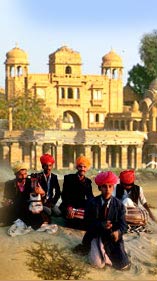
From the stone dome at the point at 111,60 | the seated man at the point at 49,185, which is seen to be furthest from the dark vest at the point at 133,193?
the stone dome at the point at 111,60

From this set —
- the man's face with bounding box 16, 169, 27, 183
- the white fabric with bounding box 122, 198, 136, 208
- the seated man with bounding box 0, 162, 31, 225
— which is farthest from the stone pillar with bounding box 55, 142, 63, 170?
the white fabric with bounding box 122, 198, 136, 208

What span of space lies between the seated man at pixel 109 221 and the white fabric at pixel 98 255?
57 mm

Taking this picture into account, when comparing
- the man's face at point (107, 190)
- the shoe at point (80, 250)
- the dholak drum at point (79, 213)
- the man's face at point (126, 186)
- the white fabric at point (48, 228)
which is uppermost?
the man's face at point (107, 190)

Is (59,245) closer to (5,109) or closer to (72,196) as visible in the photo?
(72,196)

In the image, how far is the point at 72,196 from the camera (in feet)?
36.0

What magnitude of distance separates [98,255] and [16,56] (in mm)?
50461

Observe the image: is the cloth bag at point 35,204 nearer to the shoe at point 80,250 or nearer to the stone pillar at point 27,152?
the shoe at point 80,250

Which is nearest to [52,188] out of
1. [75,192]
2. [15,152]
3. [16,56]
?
[75,192]

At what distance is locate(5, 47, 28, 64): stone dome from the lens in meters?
58.1

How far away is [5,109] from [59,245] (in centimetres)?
4052

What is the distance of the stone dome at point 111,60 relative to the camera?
6153 cm

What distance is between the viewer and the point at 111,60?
61.9 meters

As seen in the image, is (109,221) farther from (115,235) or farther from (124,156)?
(124,156)

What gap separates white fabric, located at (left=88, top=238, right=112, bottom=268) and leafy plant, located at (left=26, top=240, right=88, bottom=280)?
0.20 meters
